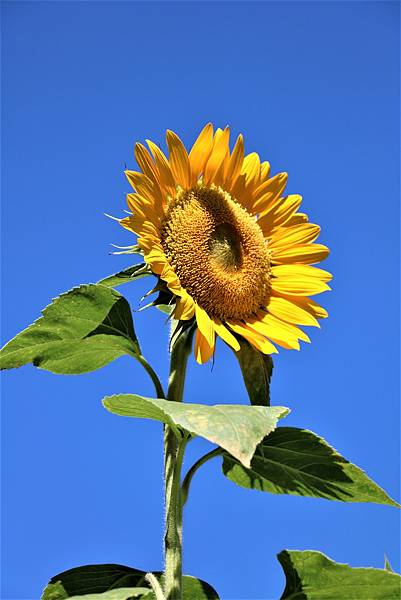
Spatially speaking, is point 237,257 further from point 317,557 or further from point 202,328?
point 317,557

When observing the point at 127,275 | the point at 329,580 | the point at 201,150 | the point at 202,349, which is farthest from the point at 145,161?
the point at 329,580

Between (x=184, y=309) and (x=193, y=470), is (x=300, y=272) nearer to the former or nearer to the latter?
(x=184, y=309)

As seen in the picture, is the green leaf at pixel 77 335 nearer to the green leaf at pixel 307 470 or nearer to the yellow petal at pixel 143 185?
the yellow petal at pixel 143 185

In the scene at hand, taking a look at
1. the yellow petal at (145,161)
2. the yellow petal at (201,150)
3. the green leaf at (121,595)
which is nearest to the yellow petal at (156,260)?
the yellow petal at (145,161)

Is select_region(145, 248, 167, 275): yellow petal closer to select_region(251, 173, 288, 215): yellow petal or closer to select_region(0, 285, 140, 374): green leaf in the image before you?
select_region(0, 285, 140, 374): green leaf

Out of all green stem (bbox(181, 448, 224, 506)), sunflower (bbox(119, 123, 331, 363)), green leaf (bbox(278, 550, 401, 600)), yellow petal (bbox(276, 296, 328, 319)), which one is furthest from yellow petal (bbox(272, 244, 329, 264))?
green leaf (bbox(278, 550, 401, 600))
